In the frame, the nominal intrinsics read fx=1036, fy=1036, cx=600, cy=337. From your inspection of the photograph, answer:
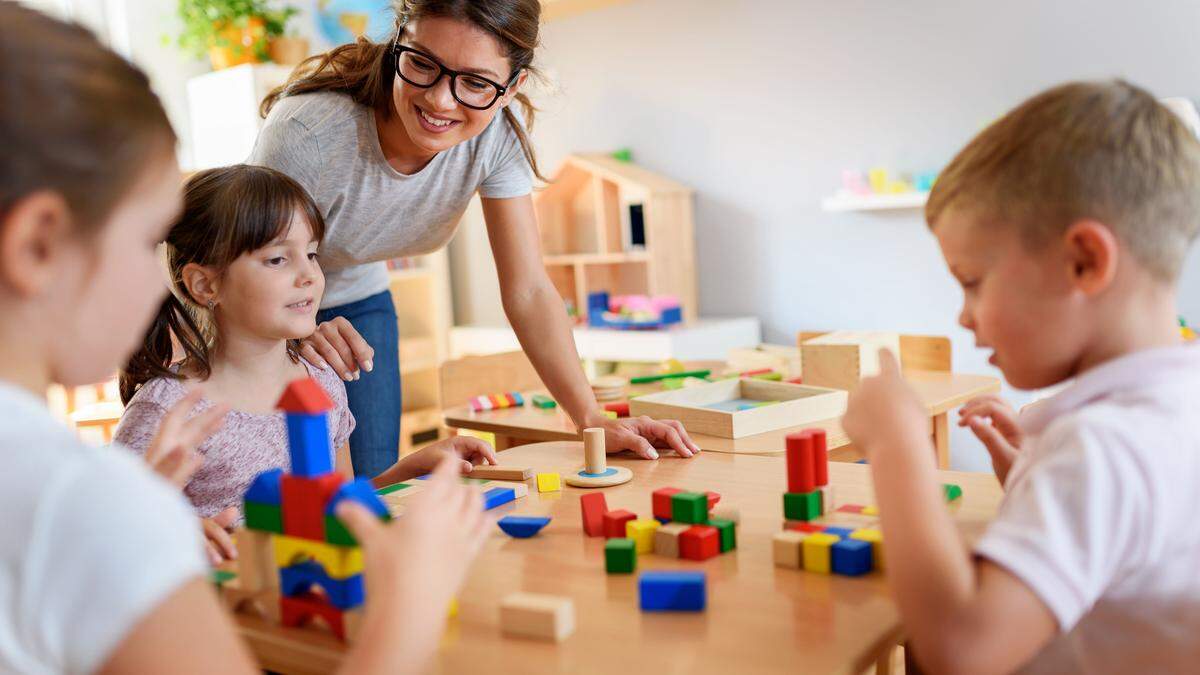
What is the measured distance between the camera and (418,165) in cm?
202

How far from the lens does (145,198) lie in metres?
0.77

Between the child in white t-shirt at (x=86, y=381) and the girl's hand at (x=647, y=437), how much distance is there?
87 cm

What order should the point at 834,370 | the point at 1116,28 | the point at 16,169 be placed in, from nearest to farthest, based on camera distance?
1. the point at 16,169
2. the point at 834,370
3. the point at 1116,28

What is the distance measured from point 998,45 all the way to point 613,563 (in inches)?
118

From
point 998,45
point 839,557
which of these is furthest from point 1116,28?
point 839,557

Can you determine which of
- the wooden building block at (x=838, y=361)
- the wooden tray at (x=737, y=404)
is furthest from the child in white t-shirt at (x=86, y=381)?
the wooden building block at (x=838, y=361)

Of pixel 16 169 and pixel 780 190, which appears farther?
pixel 780 190

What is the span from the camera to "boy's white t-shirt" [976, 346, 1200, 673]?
0.84m

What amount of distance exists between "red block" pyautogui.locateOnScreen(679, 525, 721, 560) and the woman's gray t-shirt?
106cm

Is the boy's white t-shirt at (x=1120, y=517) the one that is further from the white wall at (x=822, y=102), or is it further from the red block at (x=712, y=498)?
the white wall at (x=822, y=102)

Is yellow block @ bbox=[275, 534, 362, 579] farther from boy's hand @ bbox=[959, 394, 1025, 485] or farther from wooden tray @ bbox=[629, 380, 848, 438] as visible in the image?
wooden tray @ bbox=[629, 380, 848, 438]

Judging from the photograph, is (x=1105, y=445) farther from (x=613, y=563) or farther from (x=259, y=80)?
(x=259, y=80)

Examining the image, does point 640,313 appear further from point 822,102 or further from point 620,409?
point 620,409

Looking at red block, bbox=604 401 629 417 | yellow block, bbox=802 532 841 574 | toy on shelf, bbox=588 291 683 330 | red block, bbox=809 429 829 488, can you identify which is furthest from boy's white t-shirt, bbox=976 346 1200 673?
toy on shelf, bbox=588 291 683 330
